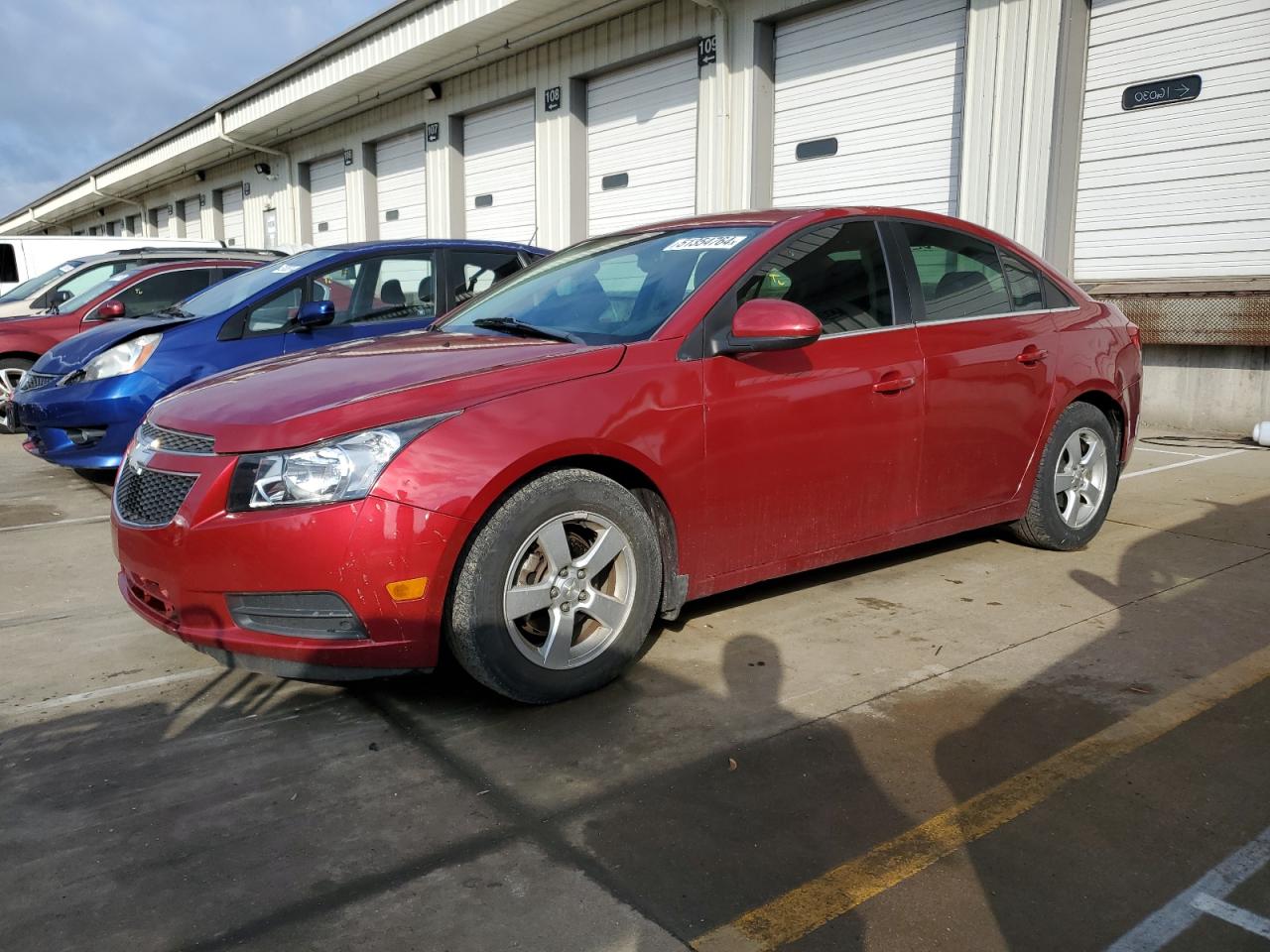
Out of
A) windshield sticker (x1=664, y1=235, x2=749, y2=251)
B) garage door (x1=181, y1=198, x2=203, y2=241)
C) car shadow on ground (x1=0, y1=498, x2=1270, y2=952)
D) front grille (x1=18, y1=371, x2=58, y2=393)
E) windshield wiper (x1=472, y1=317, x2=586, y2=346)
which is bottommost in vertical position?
car shadow on ground (x1=0, y1=498, x2=1270, y2=952)

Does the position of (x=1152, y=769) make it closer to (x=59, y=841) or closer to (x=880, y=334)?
(x=880, y=334)

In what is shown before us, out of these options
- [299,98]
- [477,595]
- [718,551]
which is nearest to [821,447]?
[718,551]

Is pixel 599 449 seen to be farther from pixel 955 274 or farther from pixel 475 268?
pixel 475 268

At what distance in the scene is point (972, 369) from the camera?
4.42m

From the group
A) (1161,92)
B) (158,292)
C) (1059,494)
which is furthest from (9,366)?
(1161,92)

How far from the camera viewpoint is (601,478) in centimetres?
334

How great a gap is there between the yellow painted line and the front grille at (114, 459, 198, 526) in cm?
208

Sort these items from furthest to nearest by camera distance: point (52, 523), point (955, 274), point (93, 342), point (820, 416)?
point (93, 342)
point (52, 523)
point (955, 274)
point (820, 416)

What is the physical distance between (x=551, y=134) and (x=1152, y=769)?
14131mm

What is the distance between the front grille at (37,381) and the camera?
702cm

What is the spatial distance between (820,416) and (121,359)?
474 cm

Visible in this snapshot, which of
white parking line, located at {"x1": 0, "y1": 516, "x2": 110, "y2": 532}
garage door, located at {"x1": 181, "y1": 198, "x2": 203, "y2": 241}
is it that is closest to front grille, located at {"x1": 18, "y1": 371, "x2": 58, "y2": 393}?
white parking line, located at {"x1": 0, "y1": 516, "x2": 110, "y2": 532}

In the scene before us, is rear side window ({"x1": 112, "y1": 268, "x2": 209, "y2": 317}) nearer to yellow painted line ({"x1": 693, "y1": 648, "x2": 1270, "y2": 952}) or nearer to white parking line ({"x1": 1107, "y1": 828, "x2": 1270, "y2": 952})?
yellow painted line ({"x1": 693, "y1": 648, "x2": 1270, "y2": 952})

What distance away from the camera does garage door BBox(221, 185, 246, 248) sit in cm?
2717
